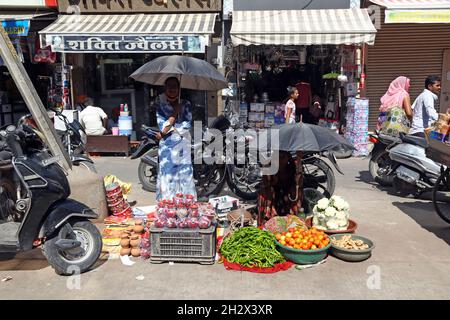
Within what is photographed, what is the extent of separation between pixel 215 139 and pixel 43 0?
7524mm

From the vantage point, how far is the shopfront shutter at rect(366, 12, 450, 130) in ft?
37.4

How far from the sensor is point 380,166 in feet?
25.7

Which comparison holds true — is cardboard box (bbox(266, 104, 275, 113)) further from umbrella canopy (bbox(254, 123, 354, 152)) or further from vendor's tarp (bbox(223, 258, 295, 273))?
vendor's tarp (bbox(223, 258, 295, 273))

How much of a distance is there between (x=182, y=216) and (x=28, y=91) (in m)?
2.33

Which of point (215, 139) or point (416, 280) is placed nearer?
point (416, 280)

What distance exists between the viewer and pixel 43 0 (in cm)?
1120

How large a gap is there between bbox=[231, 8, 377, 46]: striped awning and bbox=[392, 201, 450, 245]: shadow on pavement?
4490 mm

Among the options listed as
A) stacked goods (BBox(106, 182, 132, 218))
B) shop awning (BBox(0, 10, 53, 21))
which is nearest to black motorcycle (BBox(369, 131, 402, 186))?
stacked goods (BBox(106, 182, 132, 218))

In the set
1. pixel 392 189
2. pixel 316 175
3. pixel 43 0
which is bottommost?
pixel 392 189

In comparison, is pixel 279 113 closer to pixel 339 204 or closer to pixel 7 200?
pixel 339 204

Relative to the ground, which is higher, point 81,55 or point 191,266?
point 81,55

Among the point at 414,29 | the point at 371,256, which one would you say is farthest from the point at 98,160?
the point at 414,29
